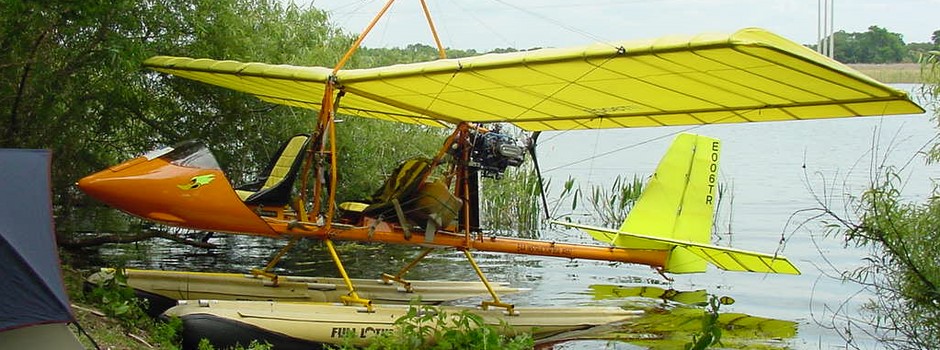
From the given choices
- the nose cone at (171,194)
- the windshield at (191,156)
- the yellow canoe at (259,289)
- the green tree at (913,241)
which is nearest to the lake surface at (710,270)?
the green tree at (913,241)

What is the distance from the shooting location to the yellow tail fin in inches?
448

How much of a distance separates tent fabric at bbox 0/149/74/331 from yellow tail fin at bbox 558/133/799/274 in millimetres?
6783

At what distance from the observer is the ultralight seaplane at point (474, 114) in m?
6.94

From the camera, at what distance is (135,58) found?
9477 millimetres

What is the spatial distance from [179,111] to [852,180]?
19.9m

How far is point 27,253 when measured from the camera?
5.51m

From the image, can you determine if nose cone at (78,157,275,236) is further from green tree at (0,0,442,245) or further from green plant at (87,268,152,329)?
green tree at (0,0,442,245)

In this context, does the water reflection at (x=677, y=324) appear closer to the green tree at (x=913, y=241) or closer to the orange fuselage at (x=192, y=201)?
the green tree at (x=913, y=241)

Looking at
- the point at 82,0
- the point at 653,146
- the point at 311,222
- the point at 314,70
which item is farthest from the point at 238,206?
the point at 653,146

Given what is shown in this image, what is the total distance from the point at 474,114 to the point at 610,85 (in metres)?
1.98

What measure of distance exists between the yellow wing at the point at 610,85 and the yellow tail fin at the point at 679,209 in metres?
1.85

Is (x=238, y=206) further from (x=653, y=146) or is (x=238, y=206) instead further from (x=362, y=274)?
(x=653, y=146)

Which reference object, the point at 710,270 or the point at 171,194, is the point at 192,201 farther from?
the point at 710,270

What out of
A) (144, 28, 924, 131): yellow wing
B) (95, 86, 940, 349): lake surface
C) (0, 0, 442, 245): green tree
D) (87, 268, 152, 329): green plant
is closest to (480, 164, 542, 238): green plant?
(95, 86, 940, 349): lake surface
